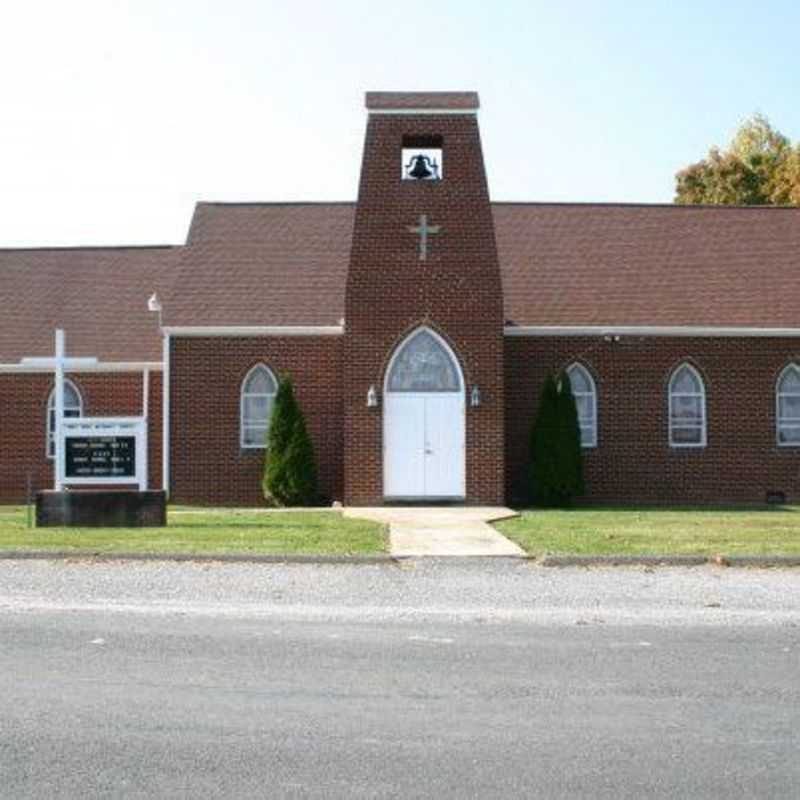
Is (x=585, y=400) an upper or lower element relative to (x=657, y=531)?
upper

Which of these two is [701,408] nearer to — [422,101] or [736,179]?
[422,101]

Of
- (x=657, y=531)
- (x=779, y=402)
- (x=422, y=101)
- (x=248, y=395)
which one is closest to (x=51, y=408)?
(x=248, y=395)

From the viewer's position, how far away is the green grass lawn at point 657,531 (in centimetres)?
1625

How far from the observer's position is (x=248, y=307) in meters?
28.1

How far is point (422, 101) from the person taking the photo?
26.2 meters

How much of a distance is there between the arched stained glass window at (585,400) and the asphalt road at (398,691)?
14.8m

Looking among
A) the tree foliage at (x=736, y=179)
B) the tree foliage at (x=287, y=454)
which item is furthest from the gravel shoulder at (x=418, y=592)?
the tree foliage at (x=736, y=179)

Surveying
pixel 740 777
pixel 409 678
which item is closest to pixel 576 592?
pixel 409 678

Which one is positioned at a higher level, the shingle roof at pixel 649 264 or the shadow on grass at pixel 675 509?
the shingle roof at pixel 649 264

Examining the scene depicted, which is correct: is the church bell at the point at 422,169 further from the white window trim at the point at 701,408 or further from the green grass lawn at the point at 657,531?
the green grass lawn at the point at 657,531

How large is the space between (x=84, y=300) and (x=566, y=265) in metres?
12.0

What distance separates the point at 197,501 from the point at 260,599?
15487 mm

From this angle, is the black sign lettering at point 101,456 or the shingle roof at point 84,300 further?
the shingle roof at point 84,300

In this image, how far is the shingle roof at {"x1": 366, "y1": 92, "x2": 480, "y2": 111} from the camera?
1025 inches
